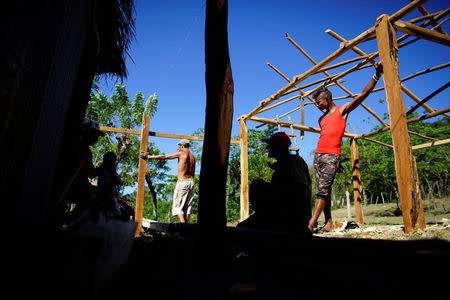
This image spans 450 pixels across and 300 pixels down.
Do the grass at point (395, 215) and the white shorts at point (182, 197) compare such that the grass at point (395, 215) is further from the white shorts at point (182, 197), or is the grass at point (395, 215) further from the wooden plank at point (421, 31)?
the white shorts at point (182, 197)

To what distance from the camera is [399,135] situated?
8.75 feet

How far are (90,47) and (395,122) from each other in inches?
150

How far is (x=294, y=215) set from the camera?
2.48 meters

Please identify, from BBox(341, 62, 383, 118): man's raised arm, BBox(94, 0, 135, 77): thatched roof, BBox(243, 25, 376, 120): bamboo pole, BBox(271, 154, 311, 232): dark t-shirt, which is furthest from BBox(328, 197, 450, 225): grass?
BBox(94, 0, 135, 77): thatched roof

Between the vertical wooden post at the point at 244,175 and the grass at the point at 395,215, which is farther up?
the vertical wooden post at the point at 244,175

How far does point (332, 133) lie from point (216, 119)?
281 cm

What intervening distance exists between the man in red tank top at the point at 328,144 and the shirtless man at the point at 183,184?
9.30ft

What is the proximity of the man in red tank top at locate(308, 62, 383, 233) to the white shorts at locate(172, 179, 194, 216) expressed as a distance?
2.82 m

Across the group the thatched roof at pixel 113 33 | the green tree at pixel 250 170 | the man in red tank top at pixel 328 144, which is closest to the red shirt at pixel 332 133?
the man in red tank top at pixel 328 144

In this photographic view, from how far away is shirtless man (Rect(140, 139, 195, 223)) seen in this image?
5094 millimetres

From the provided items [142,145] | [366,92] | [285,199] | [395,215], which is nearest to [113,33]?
[142,145]

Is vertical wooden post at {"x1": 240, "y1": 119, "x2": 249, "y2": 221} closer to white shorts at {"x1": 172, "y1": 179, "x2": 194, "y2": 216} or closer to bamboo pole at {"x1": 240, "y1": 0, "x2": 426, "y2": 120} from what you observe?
bamboo pole at {"x1": 240, "y1": 0, "x2": 426, "y2": 120}

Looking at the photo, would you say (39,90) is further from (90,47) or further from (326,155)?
(326,155)

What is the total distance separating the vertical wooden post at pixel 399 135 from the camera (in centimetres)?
257
